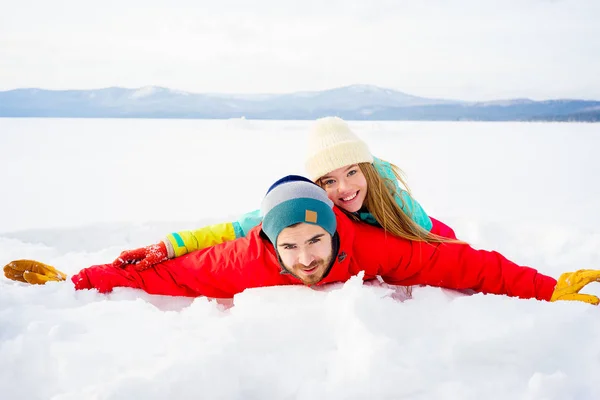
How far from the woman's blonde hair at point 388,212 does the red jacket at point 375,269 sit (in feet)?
0.15

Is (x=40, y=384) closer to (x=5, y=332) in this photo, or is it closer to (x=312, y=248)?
(x=5, y=332)

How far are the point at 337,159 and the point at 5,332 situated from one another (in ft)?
5.73

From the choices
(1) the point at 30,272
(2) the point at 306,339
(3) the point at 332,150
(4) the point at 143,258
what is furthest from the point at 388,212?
(1) the point at 30,272

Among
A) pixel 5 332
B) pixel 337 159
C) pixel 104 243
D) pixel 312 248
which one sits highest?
pixel 337 159

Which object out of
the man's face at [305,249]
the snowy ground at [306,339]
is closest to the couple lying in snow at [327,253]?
the man's face at [305,249]

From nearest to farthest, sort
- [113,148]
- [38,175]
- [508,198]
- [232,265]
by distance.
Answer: [232,265]
[508,198]
[38,175]
[113,148]

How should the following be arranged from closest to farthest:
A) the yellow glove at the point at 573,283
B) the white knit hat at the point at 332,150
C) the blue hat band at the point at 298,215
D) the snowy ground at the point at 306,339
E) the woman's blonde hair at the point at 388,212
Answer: the snowy ground at the point at 306,339, the blue hat band at the point at 298,215, the yellow glove at the point at 573,283, the woman's blonde hair at the point at 388,212, the white knit hat at the point at 332,150

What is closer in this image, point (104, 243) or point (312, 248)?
point (312, 248)

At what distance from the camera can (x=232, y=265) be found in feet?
8.25

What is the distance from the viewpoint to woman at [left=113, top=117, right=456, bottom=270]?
8.71 ft

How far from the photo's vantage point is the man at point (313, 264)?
225 centimetres

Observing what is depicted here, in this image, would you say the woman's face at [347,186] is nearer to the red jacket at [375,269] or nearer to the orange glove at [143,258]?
the red jacket at [375,269]

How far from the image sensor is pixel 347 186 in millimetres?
2691

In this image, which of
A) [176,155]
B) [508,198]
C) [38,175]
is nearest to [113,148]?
[176,155]
